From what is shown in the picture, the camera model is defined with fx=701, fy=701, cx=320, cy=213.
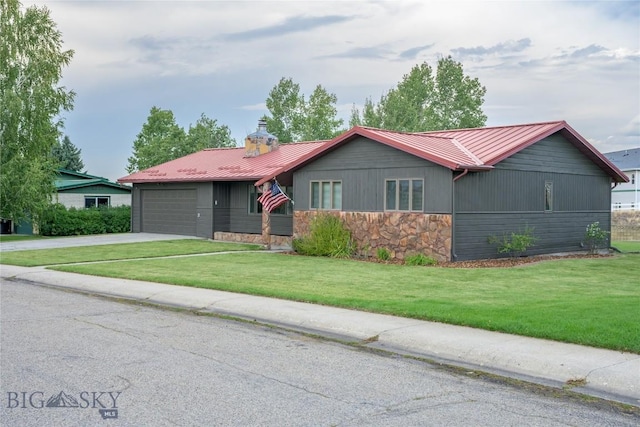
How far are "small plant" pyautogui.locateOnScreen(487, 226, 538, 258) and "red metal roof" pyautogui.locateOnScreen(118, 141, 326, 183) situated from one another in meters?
10.3

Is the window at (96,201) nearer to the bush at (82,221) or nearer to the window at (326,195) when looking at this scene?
the bush at (82,221)

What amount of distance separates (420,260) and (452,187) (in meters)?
2.30

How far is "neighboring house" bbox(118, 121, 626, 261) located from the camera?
20578mm

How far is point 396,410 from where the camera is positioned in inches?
254

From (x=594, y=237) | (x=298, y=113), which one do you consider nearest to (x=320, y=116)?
(x=298, y=113)

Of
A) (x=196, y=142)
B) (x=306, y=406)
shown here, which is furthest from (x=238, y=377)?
(x=196, y=142)

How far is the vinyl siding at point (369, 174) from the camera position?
67.6ft

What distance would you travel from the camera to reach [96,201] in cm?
4097

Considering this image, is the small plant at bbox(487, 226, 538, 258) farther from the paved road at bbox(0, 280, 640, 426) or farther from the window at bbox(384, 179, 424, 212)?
the paved road at bbox(0, 280, 640, 426)

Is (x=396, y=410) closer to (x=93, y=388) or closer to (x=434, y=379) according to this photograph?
(x=434, y=379)

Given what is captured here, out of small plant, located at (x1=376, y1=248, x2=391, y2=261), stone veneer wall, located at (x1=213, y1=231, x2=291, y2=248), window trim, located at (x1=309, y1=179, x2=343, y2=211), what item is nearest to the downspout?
small plant, located at (x1=376, y1=248, x2=391, y2=261)

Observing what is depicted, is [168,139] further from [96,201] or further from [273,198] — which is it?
[273,198]

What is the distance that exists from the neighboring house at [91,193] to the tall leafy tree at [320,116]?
58.3ft

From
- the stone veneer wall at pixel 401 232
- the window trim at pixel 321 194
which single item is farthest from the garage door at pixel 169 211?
the stone veneer wall at pixel 401 232
